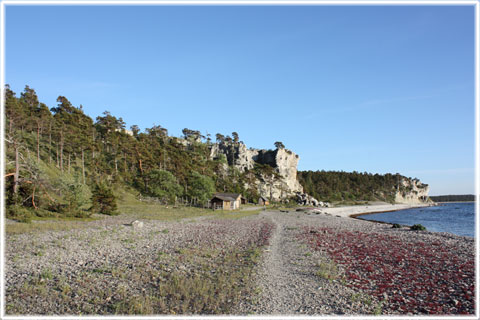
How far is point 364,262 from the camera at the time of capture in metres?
16.9

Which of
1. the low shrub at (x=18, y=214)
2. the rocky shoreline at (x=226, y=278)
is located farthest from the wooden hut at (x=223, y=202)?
the rocky shoreline at (x=226, y=278)

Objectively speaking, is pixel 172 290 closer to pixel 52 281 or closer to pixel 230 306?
pixel 230 306

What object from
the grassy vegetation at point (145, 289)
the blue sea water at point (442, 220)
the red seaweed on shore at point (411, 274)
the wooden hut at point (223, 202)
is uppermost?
the grassy vegetation at point (145, 289)

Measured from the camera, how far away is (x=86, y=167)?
72438mm

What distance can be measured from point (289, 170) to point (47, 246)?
458 ft

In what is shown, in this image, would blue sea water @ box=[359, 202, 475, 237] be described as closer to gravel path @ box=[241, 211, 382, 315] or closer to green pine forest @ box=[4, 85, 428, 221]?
gravel path @ box=[241, 211, 382, 315]

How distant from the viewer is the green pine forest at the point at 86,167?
1182 inches

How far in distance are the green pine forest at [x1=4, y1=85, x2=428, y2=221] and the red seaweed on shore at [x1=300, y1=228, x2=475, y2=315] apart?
29297mm

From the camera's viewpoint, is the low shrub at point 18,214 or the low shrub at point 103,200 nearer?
the low shrub at point 18,214

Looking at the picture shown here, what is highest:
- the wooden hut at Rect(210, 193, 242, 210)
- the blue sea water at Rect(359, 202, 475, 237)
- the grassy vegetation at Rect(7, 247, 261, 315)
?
the grassy vegetation at Rect(7, 247, 261, 315)

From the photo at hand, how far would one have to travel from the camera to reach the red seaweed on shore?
1077cm

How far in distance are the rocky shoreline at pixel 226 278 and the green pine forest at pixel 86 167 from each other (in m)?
11.2

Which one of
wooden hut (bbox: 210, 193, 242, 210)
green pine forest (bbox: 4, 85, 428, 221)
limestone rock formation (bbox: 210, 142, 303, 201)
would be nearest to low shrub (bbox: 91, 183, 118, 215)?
green pine forest (bbox: 4, 85, 428, 221)

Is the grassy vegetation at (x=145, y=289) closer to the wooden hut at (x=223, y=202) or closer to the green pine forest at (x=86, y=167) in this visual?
the green pine forest at (x=86, y=167)
